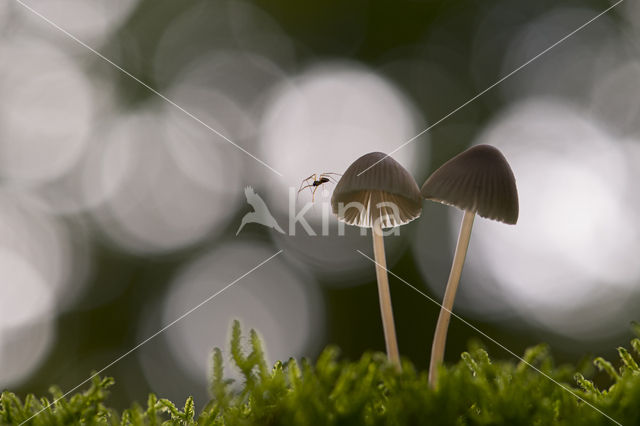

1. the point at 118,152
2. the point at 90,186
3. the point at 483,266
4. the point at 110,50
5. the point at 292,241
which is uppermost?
the point at 110,50

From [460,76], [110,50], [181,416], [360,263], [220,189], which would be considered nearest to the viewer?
[181,416]

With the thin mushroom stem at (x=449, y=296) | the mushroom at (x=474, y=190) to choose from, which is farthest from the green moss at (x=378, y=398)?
the mushroom at (x=474, y=190)

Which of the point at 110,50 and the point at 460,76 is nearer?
the point at 460,76

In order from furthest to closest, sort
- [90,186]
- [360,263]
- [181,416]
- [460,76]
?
[90,186] → [460,76] → [360,263] → [181,416]

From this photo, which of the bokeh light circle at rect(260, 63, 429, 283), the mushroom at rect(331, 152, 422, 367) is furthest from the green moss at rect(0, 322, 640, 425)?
the bokeh light circle at rect(260, 63, 429, 283)

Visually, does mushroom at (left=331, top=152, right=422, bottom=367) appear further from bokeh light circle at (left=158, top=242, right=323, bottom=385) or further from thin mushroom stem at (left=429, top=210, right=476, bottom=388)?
bokeh light circle at (left=158, top=242, right=323, bottom=385)

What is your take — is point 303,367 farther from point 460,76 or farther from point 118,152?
point 118,152

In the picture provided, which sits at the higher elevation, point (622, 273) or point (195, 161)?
point (195, 161)

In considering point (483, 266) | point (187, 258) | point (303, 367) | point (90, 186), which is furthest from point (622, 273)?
point (90, 186)
